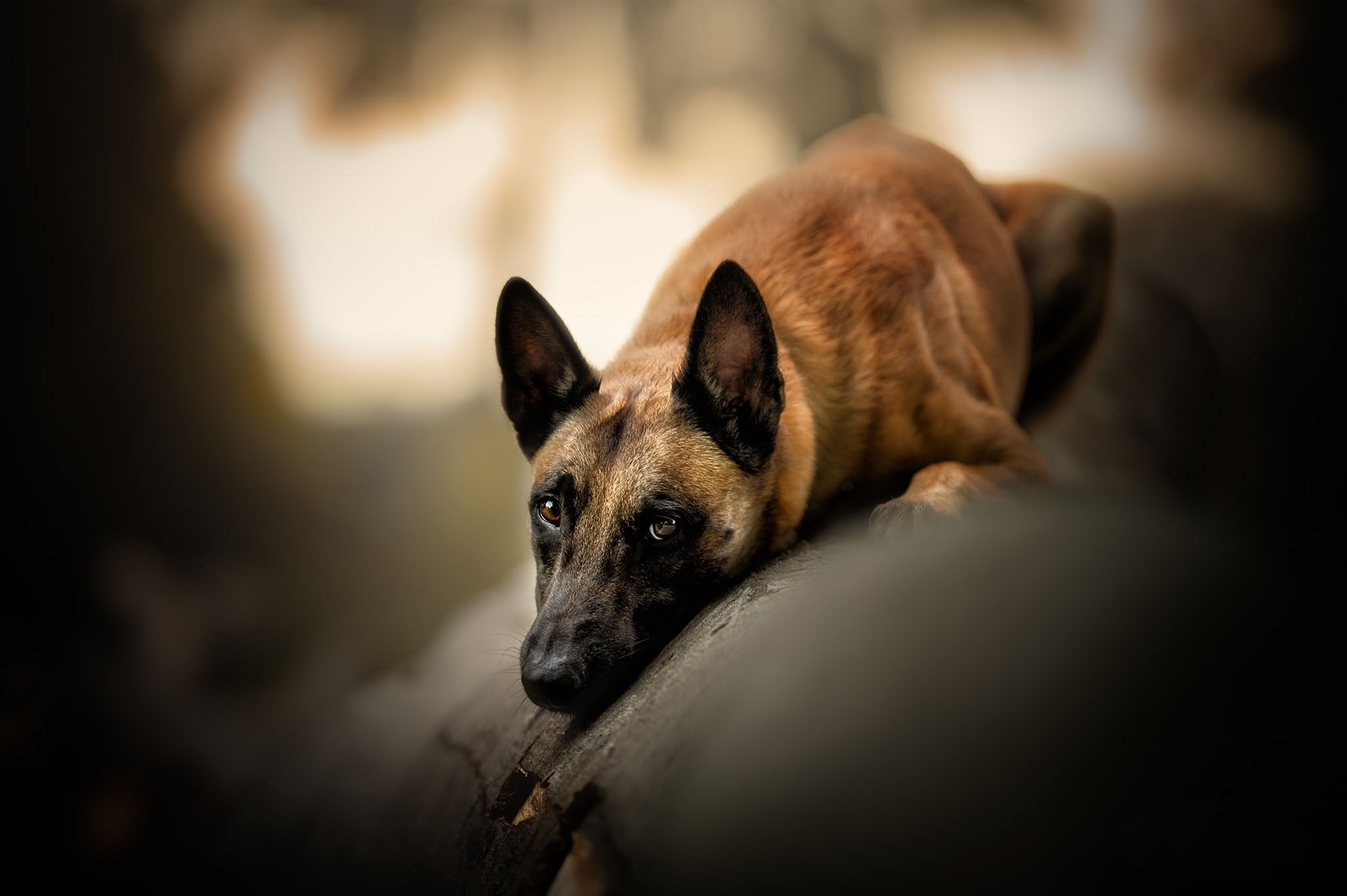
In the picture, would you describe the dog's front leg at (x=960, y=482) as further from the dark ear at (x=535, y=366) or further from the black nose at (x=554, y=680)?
the dark ear at (x=535, y=366)

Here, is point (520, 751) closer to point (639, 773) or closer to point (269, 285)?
point (639, 773)

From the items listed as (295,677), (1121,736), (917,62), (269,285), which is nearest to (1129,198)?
(917,62)

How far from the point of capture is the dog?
5.82 feet

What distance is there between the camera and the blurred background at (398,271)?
14.6 ft

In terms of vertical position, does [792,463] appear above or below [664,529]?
below

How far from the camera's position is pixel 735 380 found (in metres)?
1.93

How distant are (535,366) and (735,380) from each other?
549 millimetres

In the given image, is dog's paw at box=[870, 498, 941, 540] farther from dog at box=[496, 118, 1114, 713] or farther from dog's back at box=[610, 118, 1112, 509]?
dog's back at box=[610, 118, 1112, 509]

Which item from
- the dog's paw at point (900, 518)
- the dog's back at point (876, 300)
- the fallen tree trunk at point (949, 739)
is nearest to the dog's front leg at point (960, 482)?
the dog's paw at point (900, 518)

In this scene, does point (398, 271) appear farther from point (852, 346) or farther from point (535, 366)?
point (852, 346)

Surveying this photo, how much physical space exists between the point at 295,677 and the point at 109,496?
1.61 metres

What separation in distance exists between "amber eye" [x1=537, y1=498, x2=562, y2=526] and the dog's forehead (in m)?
0.06

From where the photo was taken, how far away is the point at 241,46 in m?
5.07

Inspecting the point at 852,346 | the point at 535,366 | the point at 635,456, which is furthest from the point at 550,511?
the point at 852,346
